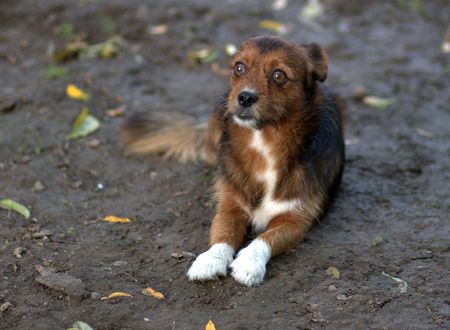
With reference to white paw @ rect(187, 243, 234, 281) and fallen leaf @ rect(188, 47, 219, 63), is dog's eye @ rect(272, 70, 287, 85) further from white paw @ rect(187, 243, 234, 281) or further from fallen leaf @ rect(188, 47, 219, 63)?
fallen leaf @ rect(188, 47, 219, 63)

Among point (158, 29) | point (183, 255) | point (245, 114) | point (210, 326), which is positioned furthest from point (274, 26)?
point (210, 326)

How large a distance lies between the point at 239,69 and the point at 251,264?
1.24 metres

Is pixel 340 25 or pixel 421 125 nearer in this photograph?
pixel 421 125

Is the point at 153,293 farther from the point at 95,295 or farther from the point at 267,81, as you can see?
the point at 267,81

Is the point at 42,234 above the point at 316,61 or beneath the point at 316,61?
beneath

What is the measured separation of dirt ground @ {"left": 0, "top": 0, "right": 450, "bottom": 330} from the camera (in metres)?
3.88

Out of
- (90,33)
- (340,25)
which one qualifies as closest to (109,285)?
(90,33)

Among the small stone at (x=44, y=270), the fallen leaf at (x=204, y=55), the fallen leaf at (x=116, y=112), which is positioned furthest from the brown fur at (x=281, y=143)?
the fallen leaf at (x=204, y=55)

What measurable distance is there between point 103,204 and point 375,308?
7.00 feet

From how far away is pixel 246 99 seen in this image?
4.29m

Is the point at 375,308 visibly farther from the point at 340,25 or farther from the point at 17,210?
the point at 340,25

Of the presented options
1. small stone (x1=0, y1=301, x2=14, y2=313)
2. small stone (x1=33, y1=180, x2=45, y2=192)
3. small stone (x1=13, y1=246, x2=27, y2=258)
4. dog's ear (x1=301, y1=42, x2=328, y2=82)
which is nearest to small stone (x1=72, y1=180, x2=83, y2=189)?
small stone (x1=33, y1=180, x2=45, y2=192)

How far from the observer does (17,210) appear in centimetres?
481

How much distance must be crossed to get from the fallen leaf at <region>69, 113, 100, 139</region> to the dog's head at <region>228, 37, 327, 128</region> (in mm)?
1971
